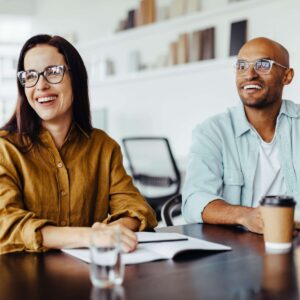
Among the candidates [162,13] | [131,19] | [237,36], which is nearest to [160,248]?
[237,36]

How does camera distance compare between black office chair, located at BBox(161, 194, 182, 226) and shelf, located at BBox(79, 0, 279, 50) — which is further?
shelf, located at BBox(79, 0, 279, 50)

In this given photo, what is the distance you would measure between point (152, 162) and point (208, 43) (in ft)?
3.53

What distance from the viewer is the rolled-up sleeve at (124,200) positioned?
4.93 ft

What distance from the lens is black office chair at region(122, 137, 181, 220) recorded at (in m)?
4.02

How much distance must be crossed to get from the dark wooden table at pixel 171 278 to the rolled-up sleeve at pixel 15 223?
50mm

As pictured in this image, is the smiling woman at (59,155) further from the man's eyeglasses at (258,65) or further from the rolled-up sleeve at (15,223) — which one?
the man's eyeglasses at (258,65)

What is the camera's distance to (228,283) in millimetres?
946

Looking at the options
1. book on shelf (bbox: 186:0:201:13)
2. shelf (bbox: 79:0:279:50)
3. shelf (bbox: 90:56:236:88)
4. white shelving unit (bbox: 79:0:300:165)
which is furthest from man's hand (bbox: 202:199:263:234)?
book on shelf (bbox: 186:0:201:13)

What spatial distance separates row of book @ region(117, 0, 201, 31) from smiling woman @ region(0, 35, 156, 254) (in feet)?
10.6

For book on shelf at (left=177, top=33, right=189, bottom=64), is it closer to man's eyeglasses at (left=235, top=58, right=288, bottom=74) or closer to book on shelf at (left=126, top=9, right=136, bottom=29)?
book on shelf at (left=126, top=9, right=136, bottom=29)

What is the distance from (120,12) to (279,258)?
4720 mm

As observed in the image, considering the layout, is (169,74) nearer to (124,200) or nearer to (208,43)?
(208,43)

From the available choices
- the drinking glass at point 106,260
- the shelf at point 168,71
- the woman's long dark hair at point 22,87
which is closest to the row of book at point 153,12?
the shelf at point 168,71

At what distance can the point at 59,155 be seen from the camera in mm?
1486
